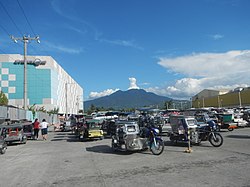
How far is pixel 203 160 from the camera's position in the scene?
1006 centimetres

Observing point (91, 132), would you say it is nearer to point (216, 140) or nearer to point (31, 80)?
point (216, 140)

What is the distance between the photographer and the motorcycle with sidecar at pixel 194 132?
13829mm

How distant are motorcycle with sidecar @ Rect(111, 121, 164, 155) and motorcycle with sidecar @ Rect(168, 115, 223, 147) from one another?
2484 mm

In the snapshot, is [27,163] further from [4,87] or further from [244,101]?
[244,101]

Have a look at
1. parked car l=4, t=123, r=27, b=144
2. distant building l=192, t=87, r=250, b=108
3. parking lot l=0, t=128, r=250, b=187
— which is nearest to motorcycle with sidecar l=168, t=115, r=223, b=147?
parking lot l=0, t=128, r=250, b=187

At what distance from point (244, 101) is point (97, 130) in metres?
73.3

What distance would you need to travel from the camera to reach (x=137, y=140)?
12492 millimetres

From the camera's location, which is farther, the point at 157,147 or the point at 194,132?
the point at 194,132

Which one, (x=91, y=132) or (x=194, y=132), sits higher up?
(x=194, y=132)

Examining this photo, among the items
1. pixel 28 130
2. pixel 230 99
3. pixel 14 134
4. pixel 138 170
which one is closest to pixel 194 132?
pixel 138 170

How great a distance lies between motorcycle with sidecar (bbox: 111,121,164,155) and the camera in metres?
12.1

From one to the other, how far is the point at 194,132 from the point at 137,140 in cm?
341

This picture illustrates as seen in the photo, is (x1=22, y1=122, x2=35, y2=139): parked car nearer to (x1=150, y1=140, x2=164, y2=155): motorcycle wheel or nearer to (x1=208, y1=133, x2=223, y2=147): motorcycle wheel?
(x1=150, y1=140, x2=164, y2=155): motorcycle wheel

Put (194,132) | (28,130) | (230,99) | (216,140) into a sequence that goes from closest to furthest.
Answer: (216,140), (194,132), (28,130), (230,99)
